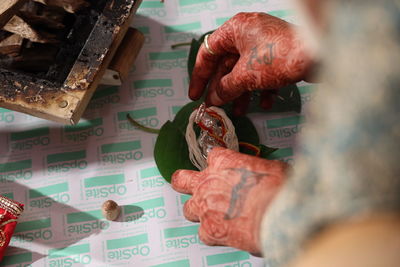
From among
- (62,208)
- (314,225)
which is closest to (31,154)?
(62,208)

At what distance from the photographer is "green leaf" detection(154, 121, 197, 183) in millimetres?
1023

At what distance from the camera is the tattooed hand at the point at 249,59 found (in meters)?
0.81

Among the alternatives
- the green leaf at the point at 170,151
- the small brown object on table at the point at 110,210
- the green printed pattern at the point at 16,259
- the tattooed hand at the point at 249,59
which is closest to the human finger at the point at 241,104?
the tattooed hand at the point at 249,59

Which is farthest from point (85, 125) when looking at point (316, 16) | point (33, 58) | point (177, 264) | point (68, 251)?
point (316, 16)

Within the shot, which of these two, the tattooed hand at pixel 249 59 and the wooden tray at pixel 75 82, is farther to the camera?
the wooden tray at pixel 75 82

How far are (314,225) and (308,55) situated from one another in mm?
437

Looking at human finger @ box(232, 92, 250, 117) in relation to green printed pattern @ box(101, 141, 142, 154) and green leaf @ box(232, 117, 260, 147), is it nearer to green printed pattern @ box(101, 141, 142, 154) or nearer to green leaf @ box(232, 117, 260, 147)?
green leaf @ box(232, 117, 260, 147)

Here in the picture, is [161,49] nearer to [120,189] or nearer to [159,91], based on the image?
[159,91]

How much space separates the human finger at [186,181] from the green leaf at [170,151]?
137mm

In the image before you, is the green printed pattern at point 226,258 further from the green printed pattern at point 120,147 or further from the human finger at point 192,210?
the green printed pattern at point 120,147

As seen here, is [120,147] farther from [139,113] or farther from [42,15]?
[42,15]

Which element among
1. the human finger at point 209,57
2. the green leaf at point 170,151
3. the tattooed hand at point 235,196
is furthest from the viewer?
the green leaf at point 170,151

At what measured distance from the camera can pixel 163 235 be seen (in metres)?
0.99

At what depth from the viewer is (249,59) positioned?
0.86 meters
